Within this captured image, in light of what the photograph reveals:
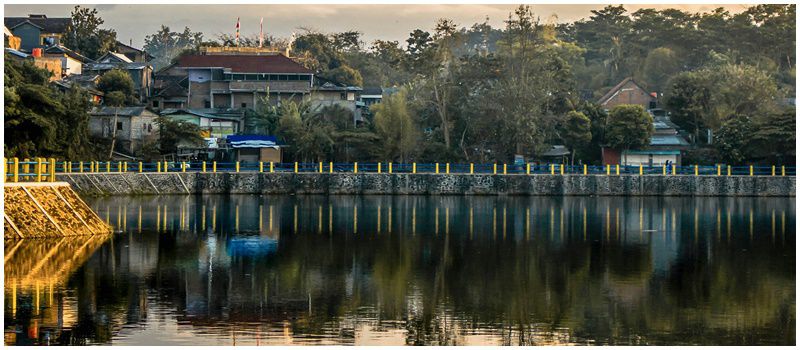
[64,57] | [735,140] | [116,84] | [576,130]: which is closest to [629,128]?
[576,130]

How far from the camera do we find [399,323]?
25.3 metres

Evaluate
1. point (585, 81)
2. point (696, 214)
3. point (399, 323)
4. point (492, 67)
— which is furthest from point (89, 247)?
point (585, 81)

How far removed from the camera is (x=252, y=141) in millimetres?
79062

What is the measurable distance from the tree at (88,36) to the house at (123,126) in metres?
29.7

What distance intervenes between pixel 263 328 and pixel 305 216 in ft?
92.9

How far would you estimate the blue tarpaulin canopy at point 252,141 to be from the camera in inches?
3078

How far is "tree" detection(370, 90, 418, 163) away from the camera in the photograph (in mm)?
79312

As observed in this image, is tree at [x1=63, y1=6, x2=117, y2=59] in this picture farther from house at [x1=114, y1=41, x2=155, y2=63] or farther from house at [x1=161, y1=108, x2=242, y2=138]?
house at [x1=161, y1=108, x2=242, y2=138]

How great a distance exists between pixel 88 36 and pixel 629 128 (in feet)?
167

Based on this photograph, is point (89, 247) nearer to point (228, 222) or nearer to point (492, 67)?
point (228, 222)

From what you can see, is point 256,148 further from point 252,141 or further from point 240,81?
point 240,81

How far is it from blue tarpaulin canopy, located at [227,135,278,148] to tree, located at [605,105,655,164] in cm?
2135

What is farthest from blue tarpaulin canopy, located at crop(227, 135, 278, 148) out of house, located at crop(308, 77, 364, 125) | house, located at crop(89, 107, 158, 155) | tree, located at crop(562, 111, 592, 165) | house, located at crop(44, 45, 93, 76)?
house, located at crop(44, 45, 93, 76)

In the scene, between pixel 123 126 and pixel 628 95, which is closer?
pixel 123 126
